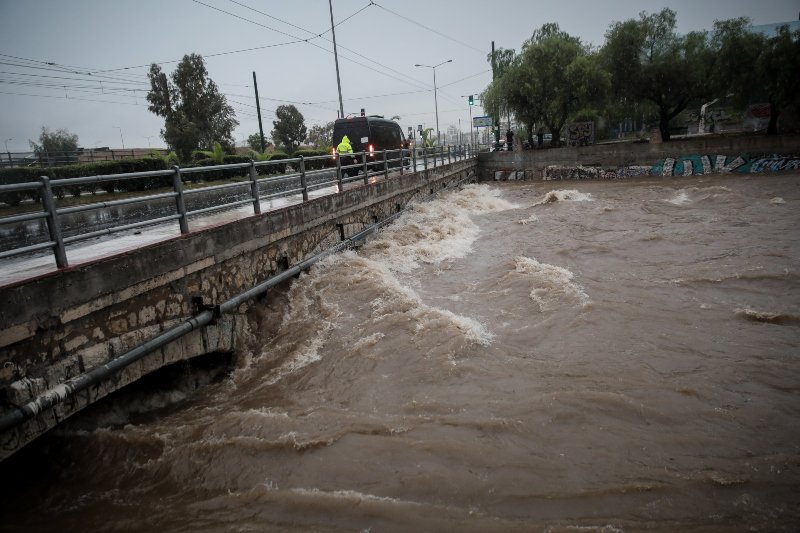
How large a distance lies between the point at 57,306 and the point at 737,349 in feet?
24.5

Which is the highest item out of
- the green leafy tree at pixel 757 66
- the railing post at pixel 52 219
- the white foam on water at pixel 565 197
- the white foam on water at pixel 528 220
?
the green leafy tree at pixel 757 66

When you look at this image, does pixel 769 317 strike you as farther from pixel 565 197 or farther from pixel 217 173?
pixel 217 173

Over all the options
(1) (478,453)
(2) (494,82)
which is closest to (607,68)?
(2) (494,82)

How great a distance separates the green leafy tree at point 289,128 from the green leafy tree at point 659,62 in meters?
29.9

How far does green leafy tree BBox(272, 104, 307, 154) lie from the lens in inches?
1831

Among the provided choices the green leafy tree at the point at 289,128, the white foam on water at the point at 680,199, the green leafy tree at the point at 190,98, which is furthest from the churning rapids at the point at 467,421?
the green leafy tree at the point at 289,128

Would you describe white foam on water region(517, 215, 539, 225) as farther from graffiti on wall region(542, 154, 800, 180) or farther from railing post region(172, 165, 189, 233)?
graffiti on wall region(542, 154, 800, 180)

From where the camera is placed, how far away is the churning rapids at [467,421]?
344cm

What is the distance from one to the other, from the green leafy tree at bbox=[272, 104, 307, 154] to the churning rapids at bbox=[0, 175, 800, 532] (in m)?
42.0

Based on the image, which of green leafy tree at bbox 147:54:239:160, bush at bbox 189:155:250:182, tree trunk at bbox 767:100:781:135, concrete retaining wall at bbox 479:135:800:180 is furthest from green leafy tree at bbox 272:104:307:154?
tree trunk at bbox 767:100:781:135

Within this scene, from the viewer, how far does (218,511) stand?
357 centimetres

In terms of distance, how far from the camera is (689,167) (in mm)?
26203

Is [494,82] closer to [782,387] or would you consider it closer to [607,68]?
[607,68]

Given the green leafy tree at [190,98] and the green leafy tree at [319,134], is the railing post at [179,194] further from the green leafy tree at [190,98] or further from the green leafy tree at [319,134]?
the green leafy tree at [319,134]
